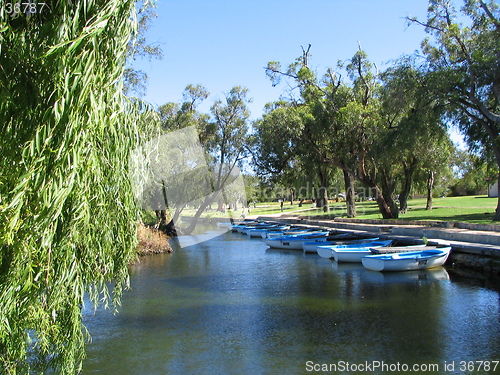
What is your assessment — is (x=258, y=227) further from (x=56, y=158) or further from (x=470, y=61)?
(x=56, y=158)

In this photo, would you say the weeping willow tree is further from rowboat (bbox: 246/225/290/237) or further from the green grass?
rowboat (bbox: 246/225/290/237)

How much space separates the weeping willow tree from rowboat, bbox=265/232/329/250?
23702mm

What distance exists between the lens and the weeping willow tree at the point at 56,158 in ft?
14.9

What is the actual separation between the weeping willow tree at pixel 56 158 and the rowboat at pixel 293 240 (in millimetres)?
23702

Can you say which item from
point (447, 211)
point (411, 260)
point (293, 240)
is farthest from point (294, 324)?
point (447, 211)

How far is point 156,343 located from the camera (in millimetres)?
11344

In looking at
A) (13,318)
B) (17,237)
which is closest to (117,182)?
(17,237)

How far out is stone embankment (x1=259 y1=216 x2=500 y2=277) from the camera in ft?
56.6

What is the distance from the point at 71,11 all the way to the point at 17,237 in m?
2.51

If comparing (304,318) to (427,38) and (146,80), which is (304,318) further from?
(427,38)

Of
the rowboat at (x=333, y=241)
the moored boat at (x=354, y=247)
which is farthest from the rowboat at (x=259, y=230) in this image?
the moored boat at (x=354, y=247)

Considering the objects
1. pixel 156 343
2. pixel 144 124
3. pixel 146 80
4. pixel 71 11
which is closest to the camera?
pixel 71 11

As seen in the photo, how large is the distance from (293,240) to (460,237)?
11.2 m

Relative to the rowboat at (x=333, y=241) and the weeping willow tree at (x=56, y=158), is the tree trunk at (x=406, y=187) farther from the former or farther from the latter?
the weeping willow tree at (x=56, y=158)
